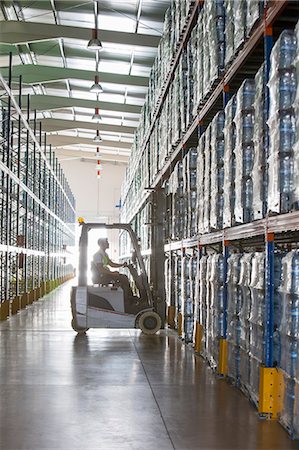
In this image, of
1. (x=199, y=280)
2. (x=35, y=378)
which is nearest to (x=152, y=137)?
(x=199, y=280)

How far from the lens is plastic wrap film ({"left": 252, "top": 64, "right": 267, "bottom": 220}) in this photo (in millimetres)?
5328

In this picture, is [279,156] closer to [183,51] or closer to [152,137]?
[183,51]

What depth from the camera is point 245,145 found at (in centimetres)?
586

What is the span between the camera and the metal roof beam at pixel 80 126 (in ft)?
99.3

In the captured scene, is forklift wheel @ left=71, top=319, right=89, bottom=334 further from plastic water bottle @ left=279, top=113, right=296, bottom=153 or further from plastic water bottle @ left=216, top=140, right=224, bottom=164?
plastic water bottle @ left=279, top=113, right=296, bottom=153

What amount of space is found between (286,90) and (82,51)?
1762 centimetres

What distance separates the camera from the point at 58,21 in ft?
63.0

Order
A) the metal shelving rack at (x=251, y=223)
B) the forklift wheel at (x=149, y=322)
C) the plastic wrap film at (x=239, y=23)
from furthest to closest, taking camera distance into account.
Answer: the forklift wheel at (x=149, y=322)
the plastic wrap film at (x=239, y=23)
the metal shelving rack at (x=251, y=223)

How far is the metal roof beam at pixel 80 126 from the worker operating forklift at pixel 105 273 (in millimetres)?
18851

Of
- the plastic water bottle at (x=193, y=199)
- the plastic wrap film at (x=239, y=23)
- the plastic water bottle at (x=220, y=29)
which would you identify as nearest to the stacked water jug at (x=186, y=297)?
the plastic water bottle at (x=193, y=199)

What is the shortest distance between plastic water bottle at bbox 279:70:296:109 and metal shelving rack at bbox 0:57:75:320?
925 cm

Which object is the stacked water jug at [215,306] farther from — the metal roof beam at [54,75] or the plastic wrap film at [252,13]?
the metal roof beam at [54,75]

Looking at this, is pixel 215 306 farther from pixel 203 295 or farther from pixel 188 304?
pixel 188 304

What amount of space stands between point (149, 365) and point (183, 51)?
4.49 metres
